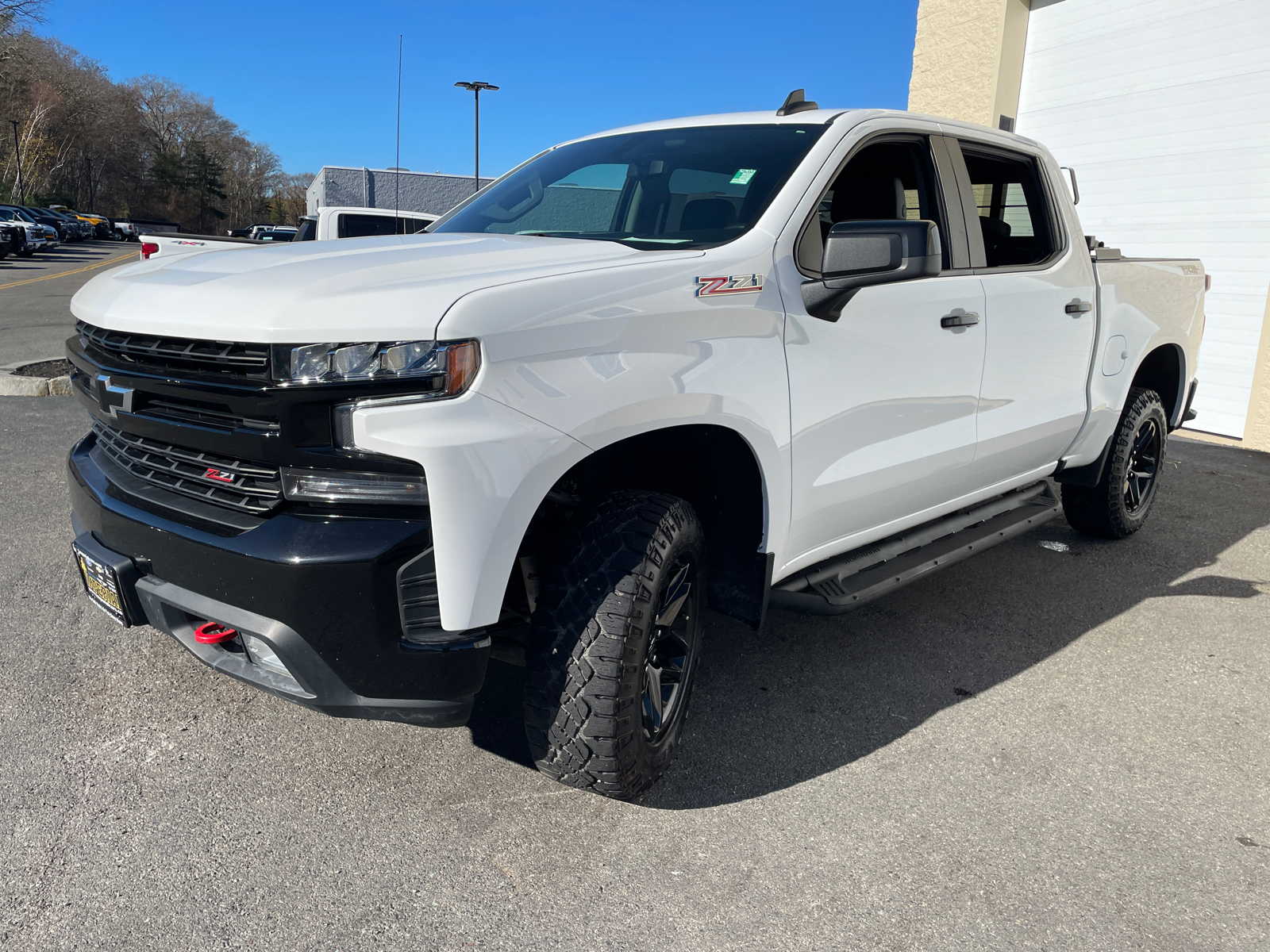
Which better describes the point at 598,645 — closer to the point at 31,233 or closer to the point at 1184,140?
the point at 1184,140

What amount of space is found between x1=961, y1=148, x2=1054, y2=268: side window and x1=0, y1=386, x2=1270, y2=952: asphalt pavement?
1622 mm

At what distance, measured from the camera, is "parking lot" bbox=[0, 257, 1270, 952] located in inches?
83.4

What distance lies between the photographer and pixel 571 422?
6.93 ft

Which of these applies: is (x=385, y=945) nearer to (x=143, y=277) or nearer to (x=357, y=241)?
(x=143, y=277)

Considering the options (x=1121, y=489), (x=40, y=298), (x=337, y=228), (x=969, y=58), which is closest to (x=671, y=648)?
(x=1121, y=489)

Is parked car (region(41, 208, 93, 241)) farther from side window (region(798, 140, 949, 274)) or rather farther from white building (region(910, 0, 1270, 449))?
side window (region(798, 140, 949, 274))

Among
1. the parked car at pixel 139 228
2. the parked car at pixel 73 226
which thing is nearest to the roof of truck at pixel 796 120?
the parked car at pixel 73 226

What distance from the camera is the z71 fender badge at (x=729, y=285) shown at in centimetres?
241

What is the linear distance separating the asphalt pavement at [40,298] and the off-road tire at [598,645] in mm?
7106

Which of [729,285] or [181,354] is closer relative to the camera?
[181,354]

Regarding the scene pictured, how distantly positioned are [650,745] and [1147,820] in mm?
1385

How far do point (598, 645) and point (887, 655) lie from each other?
1723 mm

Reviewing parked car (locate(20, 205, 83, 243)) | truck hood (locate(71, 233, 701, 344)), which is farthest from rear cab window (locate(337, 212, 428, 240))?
parked car (locate(20, 205, 83, 243))

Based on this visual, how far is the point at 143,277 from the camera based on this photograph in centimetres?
235
